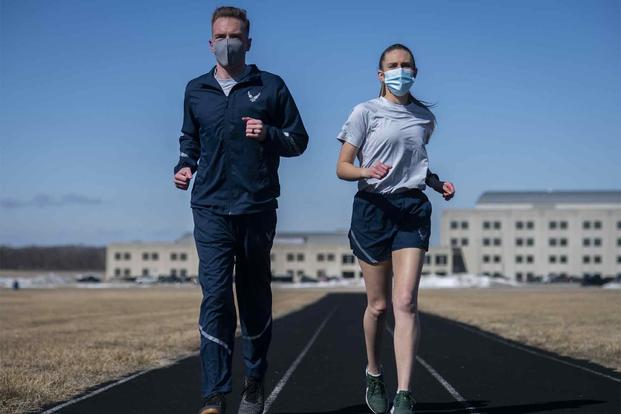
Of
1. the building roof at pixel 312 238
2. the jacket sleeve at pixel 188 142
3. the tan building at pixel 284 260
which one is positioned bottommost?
the tan building at pixel 284 260

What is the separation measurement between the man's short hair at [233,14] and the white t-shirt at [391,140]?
3.51ft

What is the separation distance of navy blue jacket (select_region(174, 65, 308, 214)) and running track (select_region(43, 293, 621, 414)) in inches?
75.6

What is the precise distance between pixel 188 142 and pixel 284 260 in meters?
143

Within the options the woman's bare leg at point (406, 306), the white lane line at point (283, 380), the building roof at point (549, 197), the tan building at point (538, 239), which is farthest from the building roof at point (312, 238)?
the woman's bare leg at point (406, 306)

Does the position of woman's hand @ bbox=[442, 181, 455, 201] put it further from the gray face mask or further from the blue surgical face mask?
the gray face mask

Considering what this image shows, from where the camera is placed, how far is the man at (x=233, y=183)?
607 cm

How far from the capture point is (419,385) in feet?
29.5

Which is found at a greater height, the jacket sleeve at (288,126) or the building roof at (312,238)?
the jacket sleeve at (288,126)

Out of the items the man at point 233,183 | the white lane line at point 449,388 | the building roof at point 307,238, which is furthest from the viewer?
the building roof at point 307,238

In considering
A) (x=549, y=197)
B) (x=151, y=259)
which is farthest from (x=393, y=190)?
(x=151, y=259)

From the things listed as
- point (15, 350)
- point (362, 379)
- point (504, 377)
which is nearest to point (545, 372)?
point (504, 377)

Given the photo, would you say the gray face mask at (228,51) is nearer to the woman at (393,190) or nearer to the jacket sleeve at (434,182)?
the woman at (393,190)

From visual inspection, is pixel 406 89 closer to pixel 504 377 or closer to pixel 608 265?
pixel 504 377

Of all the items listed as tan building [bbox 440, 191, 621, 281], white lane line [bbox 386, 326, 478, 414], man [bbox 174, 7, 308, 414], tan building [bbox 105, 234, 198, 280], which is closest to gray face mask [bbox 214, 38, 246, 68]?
man [bbox 174, 7, 308, 414]
